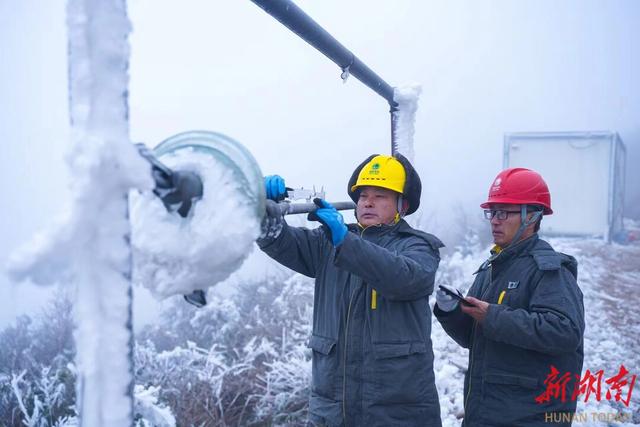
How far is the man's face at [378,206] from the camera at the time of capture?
206 cm

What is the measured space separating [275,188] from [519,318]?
3.67ft

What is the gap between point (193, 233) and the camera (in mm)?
955

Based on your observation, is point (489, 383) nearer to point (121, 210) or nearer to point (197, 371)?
point (121, 210)

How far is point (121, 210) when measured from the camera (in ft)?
2.60

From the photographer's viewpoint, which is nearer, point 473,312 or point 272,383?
point 473,312

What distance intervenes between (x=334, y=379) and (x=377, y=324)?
0.98ft

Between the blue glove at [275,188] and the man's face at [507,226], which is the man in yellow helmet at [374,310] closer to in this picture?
the blue glove at [275,188]

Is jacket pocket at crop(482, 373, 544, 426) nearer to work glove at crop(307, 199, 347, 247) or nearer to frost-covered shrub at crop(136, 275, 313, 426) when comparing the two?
work glove at crop(307, 199, 347, 247)

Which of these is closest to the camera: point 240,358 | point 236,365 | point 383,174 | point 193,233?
point 193,233

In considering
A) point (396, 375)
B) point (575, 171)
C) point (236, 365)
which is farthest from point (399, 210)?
point (575, 171)

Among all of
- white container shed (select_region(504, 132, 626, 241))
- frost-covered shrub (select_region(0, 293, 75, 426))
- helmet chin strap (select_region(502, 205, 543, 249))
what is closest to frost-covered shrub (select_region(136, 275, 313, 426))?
frost-covered shrub (select_region(0, 293, 75, 426))

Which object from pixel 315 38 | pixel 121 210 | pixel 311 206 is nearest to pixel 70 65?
pixel 121 210

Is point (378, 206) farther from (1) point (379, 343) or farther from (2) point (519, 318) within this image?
(2) point (519, 318)

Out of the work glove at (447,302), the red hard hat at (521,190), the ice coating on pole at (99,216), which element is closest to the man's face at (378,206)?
the work glove at (447,302)
